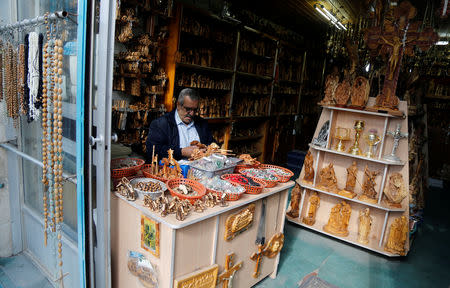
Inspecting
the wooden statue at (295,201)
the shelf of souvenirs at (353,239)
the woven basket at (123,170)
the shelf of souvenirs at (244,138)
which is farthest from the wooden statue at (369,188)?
the shelf of souvenirs at (244,138)

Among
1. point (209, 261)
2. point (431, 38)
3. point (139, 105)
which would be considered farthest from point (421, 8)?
point (209, 261)

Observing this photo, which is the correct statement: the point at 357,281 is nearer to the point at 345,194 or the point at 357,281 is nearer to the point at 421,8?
the point at 345,194

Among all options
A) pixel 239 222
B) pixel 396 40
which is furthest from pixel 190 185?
pixel 396 40

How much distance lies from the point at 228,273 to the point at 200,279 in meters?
0.30

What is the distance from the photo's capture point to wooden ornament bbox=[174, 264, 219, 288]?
159cm

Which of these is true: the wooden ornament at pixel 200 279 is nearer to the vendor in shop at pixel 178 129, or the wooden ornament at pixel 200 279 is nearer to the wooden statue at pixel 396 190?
the vendor in shop at pixel 178 129

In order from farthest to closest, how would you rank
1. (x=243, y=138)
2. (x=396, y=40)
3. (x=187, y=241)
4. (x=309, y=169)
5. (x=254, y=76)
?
(x=243, y=138)
(x=254, y=76)
(x=309, y=169)
(x=396, y=40)
(x=187, y=241)

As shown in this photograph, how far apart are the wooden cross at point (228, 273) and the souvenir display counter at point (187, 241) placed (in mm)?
21

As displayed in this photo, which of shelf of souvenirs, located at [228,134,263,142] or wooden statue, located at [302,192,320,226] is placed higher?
shelf of souvenirs, located at [228,134,263,142]

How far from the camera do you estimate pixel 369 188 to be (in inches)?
129

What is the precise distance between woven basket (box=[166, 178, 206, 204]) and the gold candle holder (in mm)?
2170

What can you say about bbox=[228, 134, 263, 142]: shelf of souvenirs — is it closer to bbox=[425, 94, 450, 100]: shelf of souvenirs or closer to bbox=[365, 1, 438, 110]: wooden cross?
bbox=[365, 1, 438, 110]: wooden cross

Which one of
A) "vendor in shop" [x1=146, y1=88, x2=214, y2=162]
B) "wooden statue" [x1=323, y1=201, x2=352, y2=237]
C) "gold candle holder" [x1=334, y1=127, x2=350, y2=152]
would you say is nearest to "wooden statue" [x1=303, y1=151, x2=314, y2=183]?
"gold candle holder" [x1=334, y1=127, x2=350, y2=152]

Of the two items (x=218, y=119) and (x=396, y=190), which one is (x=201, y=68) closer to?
(x=218, y=119)
